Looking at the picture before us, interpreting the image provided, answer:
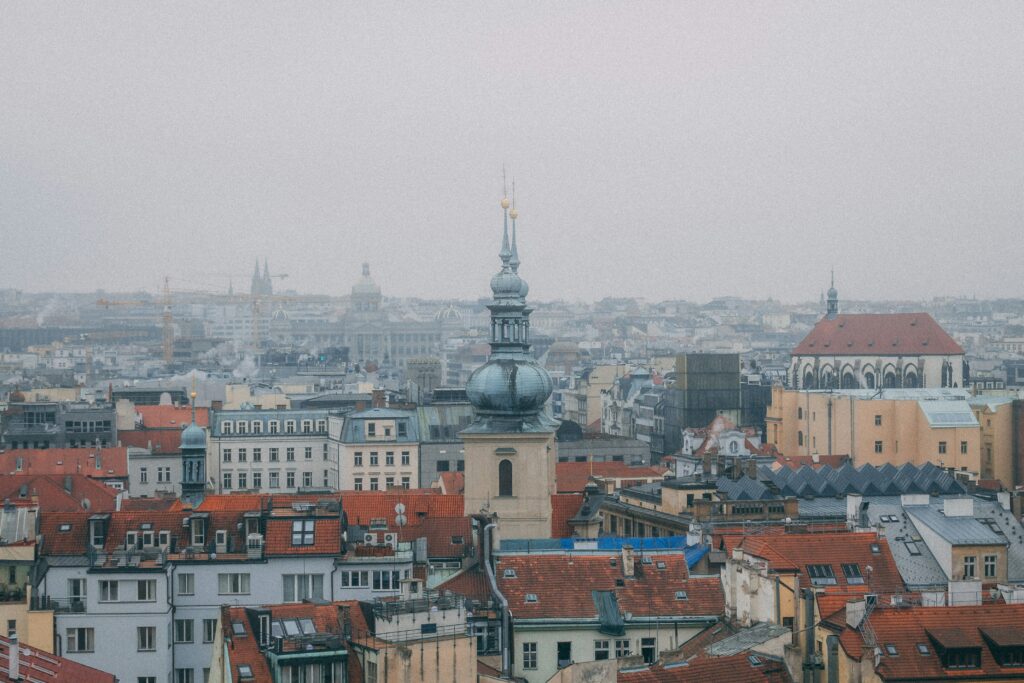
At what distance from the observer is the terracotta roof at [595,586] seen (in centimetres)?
5841

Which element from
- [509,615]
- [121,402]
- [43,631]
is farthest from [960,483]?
[121,402]

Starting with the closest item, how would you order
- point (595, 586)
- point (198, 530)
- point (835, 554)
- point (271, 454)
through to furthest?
point (595, 586)
point (835, 554)
point (198, 530)
point (271, 454)

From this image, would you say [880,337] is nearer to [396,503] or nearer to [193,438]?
[193,438]

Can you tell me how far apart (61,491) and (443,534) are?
1845 cm

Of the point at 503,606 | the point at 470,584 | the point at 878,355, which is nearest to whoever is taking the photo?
the point at 503,606

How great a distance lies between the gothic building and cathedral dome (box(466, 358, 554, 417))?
94920 millimetres

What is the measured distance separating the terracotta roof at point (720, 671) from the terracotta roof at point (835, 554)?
8.15 meters

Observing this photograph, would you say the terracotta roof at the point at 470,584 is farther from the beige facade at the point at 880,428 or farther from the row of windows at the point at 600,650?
the beige facade at the point at 880,428

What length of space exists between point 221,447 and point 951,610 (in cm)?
6436

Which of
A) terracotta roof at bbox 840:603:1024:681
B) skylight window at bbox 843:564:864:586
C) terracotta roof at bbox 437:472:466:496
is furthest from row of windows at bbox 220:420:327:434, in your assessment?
terracotta roof at bbox 840:603:1024:681

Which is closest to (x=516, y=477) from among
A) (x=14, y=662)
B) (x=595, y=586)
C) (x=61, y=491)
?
(x=595, y=586)

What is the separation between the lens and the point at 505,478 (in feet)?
240

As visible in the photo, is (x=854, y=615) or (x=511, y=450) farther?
(x=511, y=450)

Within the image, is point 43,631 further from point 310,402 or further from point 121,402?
point 310,402
